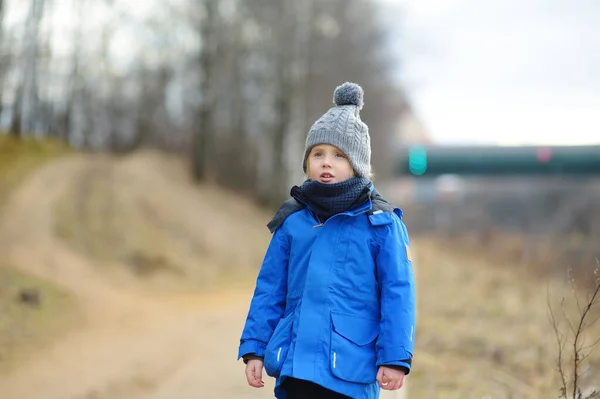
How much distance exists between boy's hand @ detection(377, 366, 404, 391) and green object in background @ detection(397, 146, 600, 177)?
135ft

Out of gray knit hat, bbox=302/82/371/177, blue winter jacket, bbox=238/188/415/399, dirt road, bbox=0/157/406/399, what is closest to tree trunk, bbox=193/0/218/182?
dirt road, bbox=0/157/406/399

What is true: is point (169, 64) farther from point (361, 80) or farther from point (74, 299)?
point (74, 299)

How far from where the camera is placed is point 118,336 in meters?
9.59

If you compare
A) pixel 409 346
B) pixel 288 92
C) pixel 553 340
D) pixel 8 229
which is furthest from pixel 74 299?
pixel 288 92

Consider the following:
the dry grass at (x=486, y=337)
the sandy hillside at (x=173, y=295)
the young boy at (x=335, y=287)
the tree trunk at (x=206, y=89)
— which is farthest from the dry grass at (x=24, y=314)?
the tree trunk at (x=206, y=89)

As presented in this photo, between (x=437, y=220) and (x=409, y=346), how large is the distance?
4480 cm

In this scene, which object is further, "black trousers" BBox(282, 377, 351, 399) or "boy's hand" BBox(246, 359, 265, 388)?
"boy's hand" BBox(246, 359, 265, 388)

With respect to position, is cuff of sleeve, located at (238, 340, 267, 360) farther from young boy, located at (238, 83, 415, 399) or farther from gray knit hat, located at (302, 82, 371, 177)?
gray knit hat, located at (302, 82, 371, 177)

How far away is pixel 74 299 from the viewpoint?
11539 mm

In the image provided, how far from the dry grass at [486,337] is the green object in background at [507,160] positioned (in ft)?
97.8

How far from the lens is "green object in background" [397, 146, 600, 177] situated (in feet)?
149

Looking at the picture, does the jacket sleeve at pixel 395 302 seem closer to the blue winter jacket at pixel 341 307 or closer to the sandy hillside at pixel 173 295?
the blue winter jacket at pixel 341 307

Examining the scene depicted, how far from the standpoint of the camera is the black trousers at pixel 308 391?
299 centimetres

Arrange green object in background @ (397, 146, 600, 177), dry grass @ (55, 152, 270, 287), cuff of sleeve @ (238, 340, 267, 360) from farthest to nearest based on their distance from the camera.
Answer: green object in background @ (397, 146, 600, 177) < dry grass @ (55, 152, 270, 287) < cuff of sleeve @ (238, 340, 267, 360)
